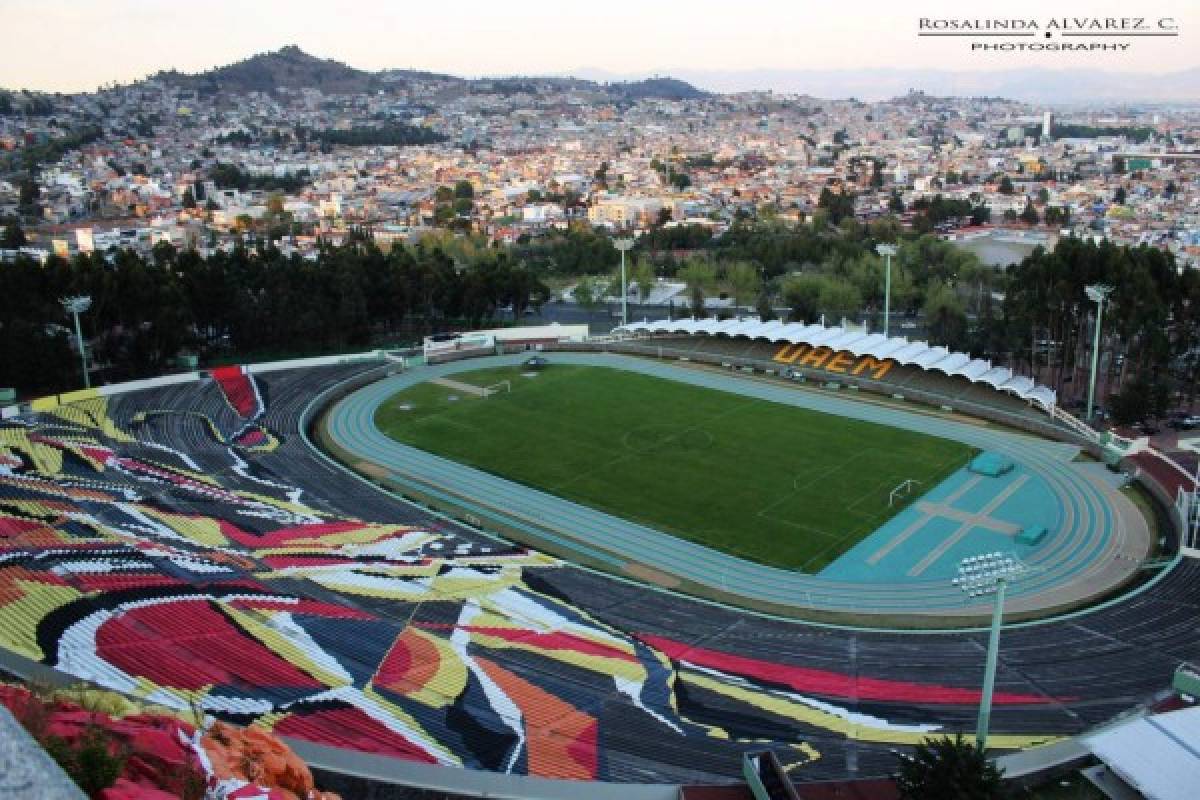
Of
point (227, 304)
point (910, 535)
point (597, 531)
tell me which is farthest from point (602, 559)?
point (227, 304)

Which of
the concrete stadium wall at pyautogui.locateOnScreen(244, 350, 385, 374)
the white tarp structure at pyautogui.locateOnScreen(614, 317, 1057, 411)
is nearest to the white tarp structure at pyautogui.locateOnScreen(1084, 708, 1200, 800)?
the white tarp structure at pyautogui.locateOnScreen(614, 317, 1057, 411)

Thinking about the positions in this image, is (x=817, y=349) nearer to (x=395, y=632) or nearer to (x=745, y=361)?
(x=745, y=361)

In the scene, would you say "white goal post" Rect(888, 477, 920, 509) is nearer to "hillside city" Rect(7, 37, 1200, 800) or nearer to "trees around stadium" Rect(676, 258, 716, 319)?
"hillside city" Rect(7, 37, 1200, 800)

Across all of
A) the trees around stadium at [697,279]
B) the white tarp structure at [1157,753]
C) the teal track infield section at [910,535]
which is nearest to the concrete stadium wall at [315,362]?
the teal track infield section at [910,535]

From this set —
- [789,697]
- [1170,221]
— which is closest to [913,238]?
[1170,221]

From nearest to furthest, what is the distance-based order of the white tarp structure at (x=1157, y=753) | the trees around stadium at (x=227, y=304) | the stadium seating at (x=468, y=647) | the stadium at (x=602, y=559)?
the white tarp structure at (x=1157, y=753)
the stadium seating at (x=468, y=647)
the stadium at (x=602, y=559)
the trees around stadium at (x=227, y=304)

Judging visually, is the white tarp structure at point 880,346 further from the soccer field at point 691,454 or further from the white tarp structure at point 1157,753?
the white tarp structure at point 1157,753

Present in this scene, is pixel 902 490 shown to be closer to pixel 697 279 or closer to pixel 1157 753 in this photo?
pixel 1157 753
